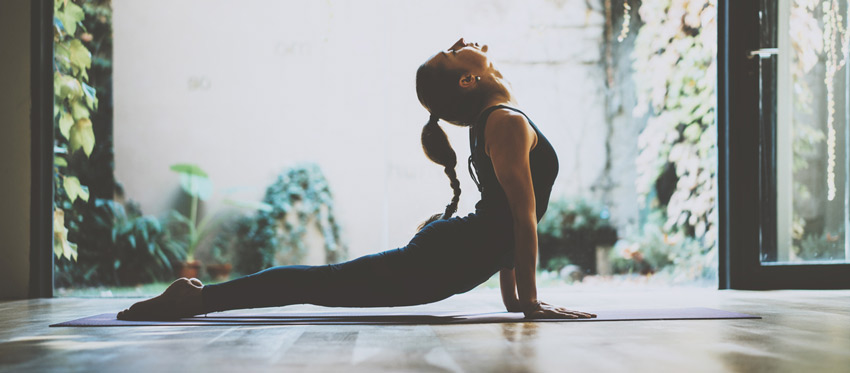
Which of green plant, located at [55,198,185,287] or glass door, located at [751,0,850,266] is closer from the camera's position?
glass door, located at [751,0,850,266]

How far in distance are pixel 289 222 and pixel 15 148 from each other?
6.56 feet

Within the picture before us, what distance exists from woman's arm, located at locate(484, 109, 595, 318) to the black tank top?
0.20 ft

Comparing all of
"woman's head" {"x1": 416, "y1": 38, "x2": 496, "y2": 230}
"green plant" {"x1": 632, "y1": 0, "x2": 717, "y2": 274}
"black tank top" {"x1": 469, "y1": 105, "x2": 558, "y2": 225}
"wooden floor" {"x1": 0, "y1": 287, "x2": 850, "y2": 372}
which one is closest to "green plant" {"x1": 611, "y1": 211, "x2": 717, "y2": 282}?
"green plant" {"x1": 632, "y1": 0, "x2": 717, "y2": 274}

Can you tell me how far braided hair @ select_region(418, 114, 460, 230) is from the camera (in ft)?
5.95

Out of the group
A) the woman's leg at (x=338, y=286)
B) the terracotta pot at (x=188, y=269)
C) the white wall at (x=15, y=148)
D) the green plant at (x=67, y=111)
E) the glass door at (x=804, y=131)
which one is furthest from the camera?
the terracotta pot at (x=188, y=269)

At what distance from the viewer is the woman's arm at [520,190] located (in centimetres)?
157

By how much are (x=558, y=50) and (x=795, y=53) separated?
1.81 meters

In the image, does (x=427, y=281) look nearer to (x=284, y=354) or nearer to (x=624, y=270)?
(x=284, y=354)

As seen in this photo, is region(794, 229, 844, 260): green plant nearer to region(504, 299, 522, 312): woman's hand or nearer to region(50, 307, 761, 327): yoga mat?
region(50, 307, 761, 327): yoga mat

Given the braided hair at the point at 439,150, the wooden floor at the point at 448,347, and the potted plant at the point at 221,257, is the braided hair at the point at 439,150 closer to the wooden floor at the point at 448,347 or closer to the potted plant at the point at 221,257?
the wooden floor at the point at 448,347

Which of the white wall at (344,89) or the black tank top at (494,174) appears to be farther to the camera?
the white wall at (344,89)

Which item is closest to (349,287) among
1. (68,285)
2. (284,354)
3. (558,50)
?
(284,354)

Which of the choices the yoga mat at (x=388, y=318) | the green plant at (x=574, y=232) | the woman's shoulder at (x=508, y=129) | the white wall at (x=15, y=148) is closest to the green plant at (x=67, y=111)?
the white wall at (x=15, y=148)

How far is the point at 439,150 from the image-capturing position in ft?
6.00
